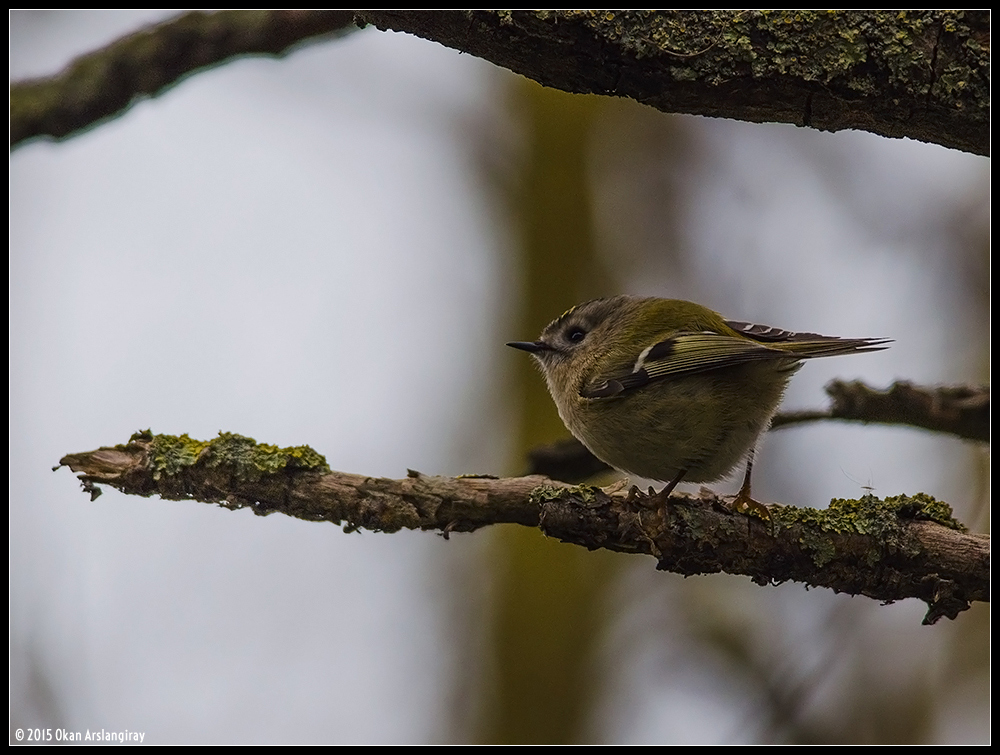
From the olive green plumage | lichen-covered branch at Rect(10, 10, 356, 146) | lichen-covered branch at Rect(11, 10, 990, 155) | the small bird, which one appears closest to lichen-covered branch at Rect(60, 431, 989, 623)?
the small bird

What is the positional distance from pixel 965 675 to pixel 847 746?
33.4 inches

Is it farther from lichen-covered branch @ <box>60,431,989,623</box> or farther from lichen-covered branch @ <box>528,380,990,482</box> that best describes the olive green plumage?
lichen-covered branch @ <box>60,431,989,623</box>

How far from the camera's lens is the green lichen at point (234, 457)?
7.27 ft

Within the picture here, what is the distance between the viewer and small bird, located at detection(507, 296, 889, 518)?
2920 millimetres

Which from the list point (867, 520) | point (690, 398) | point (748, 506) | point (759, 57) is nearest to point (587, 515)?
point (748, 506)

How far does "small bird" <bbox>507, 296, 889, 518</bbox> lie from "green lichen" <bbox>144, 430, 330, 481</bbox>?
3.89 feet

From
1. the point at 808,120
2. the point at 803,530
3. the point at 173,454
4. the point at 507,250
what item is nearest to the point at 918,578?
the point at 803,530

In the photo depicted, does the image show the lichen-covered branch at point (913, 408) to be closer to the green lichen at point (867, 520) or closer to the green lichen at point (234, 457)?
the green lichen at point (867, 520)

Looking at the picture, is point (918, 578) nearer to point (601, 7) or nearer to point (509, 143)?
point (601, 7)

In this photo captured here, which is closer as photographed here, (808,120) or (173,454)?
(808,120)

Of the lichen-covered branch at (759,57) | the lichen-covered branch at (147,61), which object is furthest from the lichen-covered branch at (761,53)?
the lichen-covered branch at (147,61)

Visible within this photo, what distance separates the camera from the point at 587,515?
88.7 inches

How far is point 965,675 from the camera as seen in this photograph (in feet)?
13.7

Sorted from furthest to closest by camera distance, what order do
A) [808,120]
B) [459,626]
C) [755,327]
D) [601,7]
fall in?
[459,626] < [755,327] < [808,120] < [601,7]
